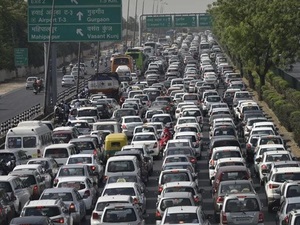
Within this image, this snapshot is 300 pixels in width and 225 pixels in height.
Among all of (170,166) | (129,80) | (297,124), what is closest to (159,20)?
(129,80)

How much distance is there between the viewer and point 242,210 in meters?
27.1

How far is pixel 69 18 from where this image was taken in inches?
2571

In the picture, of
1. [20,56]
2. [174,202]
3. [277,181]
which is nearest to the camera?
[174,202]

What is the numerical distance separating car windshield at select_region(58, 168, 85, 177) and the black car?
180 inches

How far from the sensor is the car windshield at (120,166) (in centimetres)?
3706

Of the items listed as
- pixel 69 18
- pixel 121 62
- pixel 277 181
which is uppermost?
pixel 69 18

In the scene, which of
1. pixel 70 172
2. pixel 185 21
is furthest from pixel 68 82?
pixel 185 21

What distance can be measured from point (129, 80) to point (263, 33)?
18.5m

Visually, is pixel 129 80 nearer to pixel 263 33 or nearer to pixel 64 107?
pixel 263 33

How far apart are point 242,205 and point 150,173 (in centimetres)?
1580

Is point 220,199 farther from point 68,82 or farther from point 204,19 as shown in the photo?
point 204,19

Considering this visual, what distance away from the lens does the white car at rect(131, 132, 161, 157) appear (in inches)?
1861

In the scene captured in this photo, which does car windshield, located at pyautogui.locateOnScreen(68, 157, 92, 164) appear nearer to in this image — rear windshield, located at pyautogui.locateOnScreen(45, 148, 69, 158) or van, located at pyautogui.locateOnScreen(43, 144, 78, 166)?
van, located at pyautogui.locateOnScreen(43, 144, 78, 166)

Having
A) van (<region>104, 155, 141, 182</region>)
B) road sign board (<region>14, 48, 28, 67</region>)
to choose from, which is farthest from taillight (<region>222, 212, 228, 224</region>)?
road sign board (<region>14, 48, 28, 67</region>)
